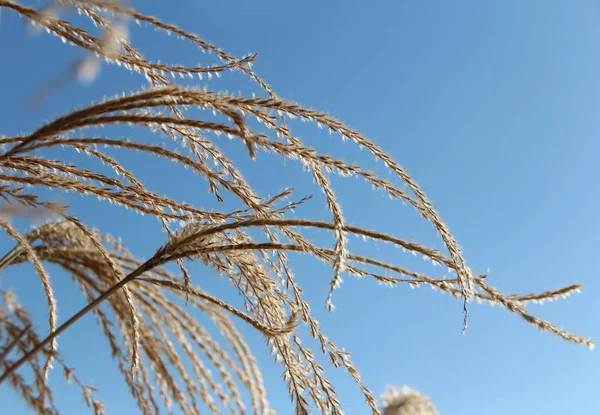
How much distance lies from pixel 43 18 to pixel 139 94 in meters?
0.33

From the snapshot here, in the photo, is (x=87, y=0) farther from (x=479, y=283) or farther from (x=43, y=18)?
(x=479, y=283)

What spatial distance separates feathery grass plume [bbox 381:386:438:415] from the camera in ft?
8.04

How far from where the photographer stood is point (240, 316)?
42.3 inches

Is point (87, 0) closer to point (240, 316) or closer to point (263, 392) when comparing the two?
point (240, 316)

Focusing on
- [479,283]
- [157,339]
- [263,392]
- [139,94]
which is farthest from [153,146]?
[263,392]

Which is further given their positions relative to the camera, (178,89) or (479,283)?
(479,283)

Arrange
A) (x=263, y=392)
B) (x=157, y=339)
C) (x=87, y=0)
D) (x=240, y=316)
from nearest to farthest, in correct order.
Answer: (x=87, y=0) < (x=240, y=316) < (x=157, y=339) < (x=263, y=392)

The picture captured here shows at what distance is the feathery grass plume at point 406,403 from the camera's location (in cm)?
245

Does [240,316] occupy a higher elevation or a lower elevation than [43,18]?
lower

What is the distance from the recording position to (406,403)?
98.2 inches

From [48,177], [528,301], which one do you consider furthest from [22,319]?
[528,301]

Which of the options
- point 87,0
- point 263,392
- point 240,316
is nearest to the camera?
point 87,0

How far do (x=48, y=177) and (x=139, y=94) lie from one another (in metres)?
0.44

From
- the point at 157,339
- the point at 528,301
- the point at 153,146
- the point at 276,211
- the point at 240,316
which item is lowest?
the point at 528,301
